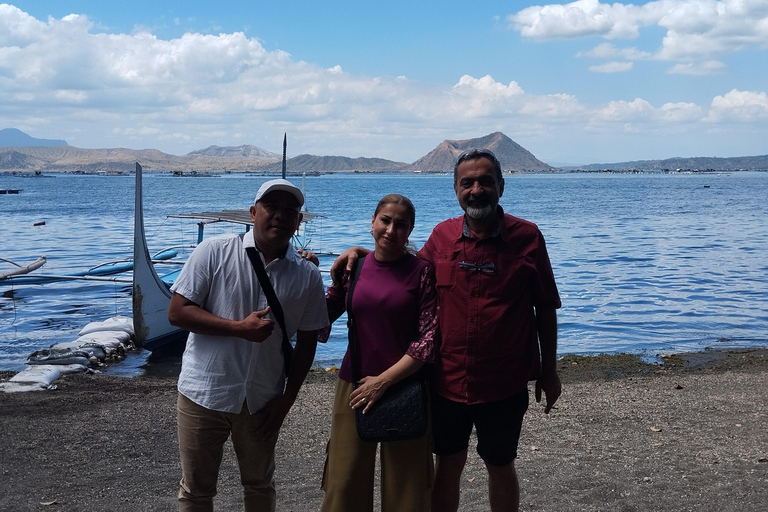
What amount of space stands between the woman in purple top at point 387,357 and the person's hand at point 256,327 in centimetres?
43

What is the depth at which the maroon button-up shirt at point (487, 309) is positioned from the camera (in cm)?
345

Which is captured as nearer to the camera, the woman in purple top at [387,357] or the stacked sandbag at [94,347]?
the woman in purple top at [387,357]

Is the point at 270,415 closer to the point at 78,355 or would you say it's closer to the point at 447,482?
the point at 447,482

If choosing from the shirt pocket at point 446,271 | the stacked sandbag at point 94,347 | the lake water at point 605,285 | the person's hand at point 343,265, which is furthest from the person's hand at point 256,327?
the stacked sandbag at point 94,347

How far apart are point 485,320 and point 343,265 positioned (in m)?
0.76

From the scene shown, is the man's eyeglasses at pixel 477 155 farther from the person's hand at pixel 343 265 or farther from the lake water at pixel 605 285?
the lake water at pixel 605 285

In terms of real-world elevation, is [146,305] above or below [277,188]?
below

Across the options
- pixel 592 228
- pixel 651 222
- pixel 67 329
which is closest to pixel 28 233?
pixel 67 329

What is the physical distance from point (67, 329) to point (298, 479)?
40.3ft

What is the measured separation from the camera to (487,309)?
3.44m

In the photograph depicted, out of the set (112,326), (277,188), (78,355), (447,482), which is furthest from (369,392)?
(112,326)

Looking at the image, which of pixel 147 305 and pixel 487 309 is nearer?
pixel 487 309

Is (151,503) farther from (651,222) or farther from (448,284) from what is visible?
(651,222)

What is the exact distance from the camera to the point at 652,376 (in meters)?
9.88
